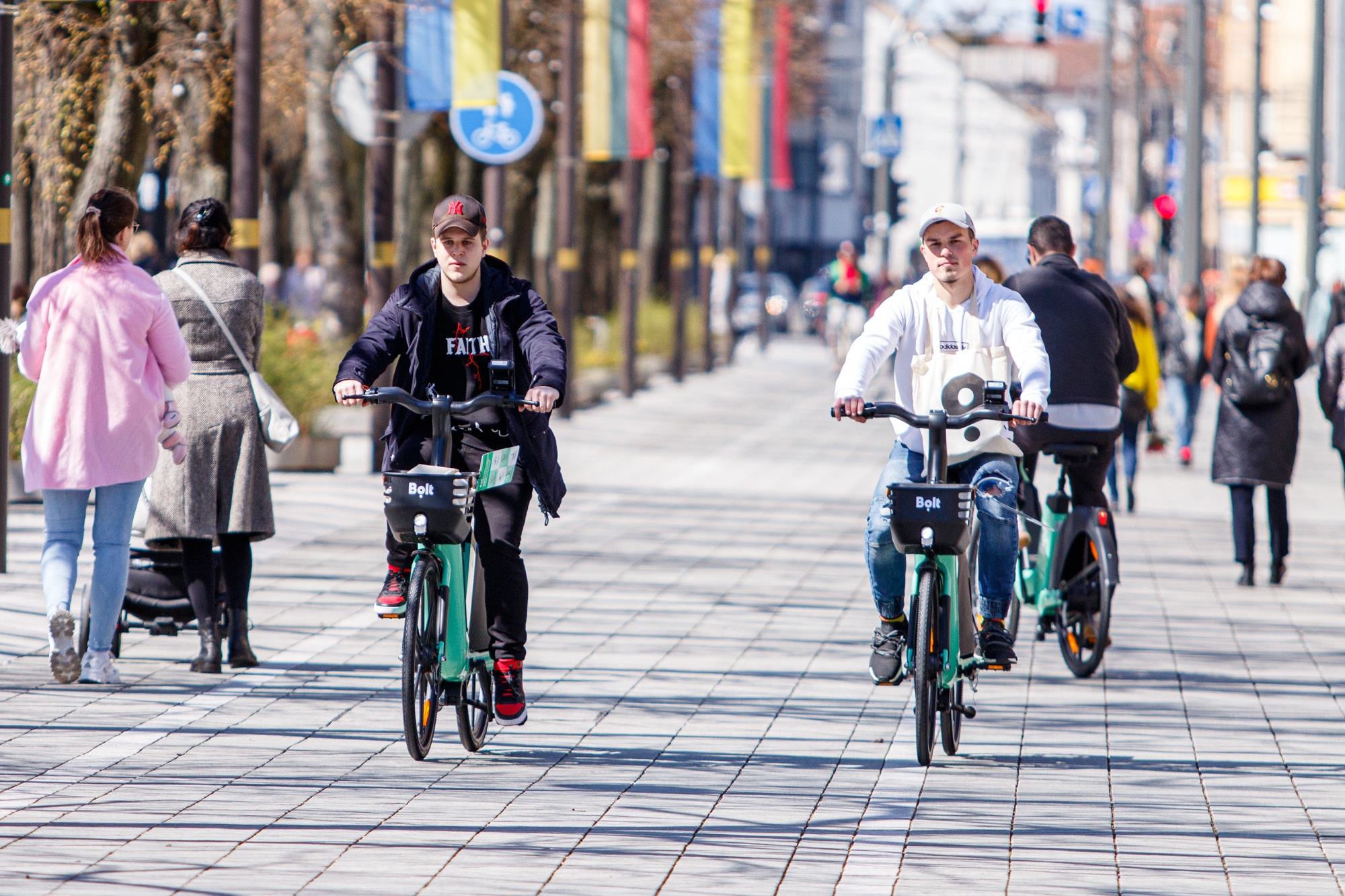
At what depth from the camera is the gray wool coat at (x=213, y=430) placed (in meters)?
7.82

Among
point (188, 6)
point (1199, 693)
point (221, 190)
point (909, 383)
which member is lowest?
point (1199, 693)

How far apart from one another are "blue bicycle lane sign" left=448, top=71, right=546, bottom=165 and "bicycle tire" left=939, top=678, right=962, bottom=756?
10.8m

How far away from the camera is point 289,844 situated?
5402mm

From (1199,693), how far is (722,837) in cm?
309

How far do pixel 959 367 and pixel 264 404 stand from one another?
2666 mm

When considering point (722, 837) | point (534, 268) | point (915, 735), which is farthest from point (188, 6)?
point (534, 268)

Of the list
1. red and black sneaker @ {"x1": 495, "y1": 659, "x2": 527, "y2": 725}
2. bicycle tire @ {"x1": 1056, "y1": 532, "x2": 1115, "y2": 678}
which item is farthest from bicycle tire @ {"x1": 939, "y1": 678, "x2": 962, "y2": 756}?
bicycle tire @ {"x1": 1056, "y1": 532, "x2": 1115, "y2": 678}

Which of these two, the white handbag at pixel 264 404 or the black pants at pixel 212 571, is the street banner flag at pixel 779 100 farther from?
the black pants at pixel 212 571

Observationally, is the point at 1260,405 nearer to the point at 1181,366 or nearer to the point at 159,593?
the point at 159,593

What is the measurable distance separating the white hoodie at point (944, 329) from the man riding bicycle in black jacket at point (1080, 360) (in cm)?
160

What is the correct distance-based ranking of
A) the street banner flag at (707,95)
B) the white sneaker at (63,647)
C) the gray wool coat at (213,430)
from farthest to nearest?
1. the street banner flag at (707,95)
2. the gray wool coat at (213,430)
3. the white sneaker at (63,647)

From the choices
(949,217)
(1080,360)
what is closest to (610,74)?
(1080,360)

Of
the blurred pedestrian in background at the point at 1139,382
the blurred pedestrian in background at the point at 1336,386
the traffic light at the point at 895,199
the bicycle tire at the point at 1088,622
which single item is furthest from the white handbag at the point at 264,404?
the traffic light at the point at 895,199

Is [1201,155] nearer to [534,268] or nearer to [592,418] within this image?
[592,418]
